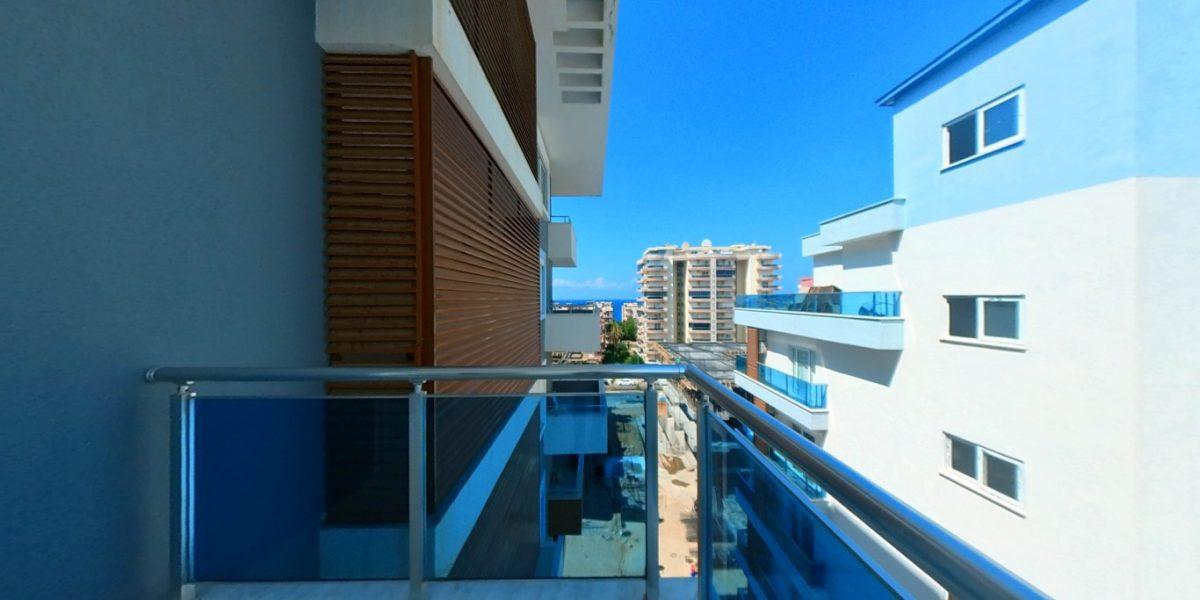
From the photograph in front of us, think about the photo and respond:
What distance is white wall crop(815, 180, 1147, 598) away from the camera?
5.15m

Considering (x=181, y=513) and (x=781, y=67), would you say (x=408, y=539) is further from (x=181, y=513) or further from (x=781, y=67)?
(x=781, y=67)

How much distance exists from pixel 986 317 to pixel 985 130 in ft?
10.4

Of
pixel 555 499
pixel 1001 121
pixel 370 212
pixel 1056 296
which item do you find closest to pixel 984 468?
pixel 1056 296

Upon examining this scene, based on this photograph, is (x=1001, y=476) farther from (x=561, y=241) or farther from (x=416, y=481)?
(x=561, y=241)

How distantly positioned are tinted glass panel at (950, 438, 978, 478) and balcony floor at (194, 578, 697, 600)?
8.31 m

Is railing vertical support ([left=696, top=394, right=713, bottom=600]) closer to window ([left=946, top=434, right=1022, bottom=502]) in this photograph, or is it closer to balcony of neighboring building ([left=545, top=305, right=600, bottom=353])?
window ([left=946, top=434, right=1022, bottom=502])

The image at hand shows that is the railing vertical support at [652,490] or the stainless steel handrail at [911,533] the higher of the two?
the stainless steel handrail at [911,533]

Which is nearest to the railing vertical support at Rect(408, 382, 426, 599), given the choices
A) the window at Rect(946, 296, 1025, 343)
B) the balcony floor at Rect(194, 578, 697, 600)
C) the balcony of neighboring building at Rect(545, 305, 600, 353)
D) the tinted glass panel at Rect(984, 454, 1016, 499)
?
the balcony floor at Rect(194, 578, 697, 600)

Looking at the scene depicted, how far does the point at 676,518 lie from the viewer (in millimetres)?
1970

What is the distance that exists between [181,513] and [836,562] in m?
2.43

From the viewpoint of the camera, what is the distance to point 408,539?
1784 millimetres

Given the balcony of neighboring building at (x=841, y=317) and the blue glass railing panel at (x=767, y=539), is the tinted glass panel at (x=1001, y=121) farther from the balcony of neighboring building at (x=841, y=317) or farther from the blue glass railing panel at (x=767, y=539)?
the blue glass railing panel at (x=767, y=539)

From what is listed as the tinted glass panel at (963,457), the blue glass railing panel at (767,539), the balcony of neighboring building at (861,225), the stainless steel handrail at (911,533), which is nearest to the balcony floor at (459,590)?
the blue glass railing panel at (767,539)

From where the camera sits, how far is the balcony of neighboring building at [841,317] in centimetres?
830
